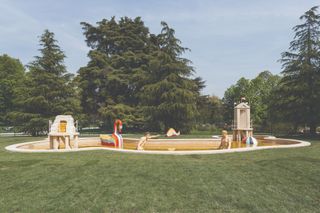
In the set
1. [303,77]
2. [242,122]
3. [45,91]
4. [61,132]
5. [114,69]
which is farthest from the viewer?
[114,69]

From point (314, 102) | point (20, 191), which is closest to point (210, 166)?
point (20, 191)

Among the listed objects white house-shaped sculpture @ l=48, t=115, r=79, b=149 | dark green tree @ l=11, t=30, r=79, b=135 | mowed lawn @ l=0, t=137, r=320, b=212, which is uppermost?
dark green tree @ l=11, t=30, r=79, b=135

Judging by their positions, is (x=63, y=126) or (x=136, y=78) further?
(x=136, y=78)

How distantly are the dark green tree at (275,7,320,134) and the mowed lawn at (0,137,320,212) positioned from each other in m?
15.8

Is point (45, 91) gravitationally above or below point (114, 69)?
below

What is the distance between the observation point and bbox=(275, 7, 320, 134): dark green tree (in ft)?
75.0

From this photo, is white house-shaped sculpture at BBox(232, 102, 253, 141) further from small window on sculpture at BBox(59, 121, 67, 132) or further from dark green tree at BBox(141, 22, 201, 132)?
small window on sculpture at BBox(59, 121, 67, 132)

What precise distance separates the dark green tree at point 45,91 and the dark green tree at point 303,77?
65.6 ft

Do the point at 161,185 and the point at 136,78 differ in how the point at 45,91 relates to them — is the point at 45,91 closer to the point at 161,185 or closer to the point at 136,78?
the point at 136,78

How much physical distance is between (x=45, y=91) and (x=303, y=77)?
2348 centimetres

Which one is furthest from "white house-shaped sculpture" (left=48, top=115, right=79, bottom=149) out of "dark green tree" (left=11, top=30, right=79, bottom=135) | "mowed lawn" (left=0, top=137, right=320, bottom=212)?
"dark green tree" (left=11, top=30, right=79, bottom=135)

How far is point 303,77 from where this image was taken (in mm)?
23469

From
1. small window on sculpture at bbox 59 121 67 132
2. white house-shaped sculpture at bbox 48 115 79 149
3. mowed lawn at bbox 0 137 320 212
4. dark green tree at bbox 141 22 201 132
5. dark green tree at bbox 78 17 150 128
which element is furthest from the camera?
dark green tree at bbox 78 17 150 128

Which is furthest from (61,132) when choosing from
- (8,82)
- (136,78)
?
(8,82)
